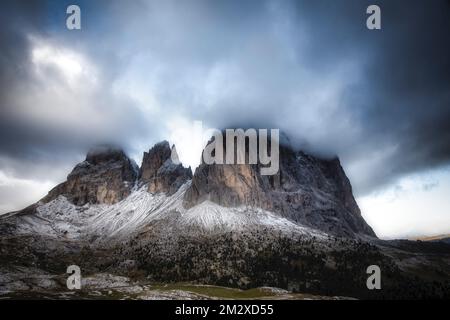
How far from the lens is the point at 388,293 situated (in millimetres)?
196000
